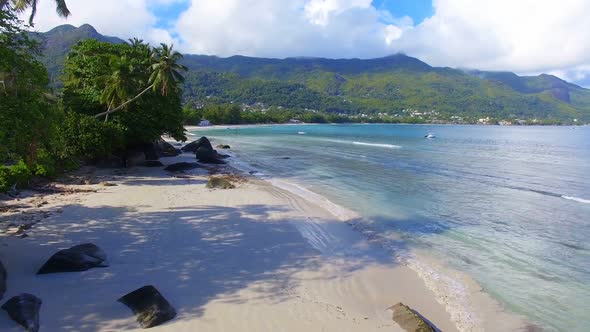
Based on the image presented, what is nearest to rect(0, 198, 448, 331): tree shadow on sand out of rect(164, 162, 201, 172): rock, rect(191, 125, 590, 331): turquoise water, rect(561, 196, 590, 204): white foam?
rect(191, 125, 590, 331): turquoise water

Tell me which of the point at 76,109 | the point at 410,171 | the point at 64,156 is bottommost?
the point at 410,171

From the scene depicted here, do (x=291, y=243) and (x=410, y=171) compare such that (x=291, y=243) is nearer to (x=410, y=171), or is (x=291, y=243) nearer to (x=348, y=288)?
(x=348, y=288)

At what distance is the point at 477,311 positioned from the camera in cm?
934

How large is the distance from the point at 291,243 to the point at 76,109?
76.3 ft

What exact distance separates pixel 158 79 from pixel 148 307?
27.8 meters

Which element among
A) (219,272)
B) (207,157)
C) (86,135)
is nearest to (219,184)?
(86,135)

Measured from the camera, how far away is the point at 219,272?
10391 mm

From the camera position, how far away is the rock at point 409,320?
25.8 ft

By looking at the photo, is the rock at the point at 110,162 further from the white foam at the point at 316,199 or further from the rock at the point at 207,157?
the white foam at the point at 316,199

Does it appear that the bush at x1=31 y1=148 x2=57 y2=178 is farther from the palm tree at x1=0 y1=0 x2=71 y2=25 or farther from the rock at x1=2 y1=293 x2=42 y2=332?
→ the rock at x1=2 y1=293 x2=42 y2=332

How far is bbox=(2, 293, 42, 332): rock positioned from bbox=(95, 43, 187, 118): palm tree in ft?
70.4

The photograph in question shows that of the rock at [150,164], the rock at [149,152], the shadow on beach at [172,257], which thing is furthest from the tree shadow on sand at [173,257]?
the rock at [149,152]

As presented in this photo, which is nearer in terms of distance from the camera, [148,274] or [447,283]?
[148,274]

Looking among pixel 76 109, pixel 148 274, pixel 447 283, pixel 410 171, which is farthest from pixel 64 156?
pixel 410 171
